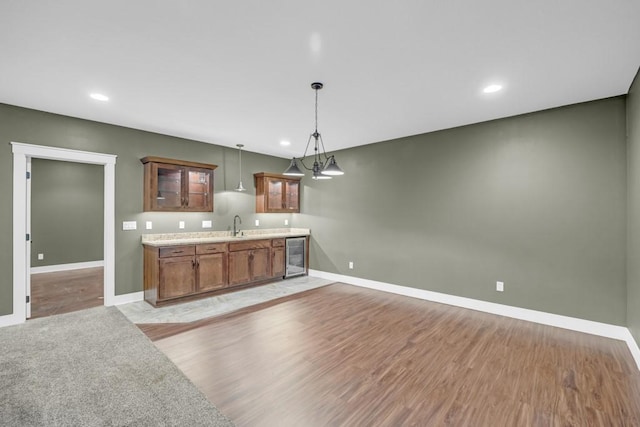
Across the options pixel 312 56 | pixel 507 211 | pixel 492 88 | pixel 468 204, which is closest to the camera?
pixel 312 56

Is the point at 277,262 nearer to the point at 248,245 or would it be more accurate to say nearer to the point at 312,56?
the point at 248,245

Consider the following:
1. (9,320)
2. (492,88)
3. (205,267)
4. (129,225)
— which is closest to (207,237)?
(205,267)

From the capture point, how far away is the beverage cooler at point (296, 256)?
20.0 feet

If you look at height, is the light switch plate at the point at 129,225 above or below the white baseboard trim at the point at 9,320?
above

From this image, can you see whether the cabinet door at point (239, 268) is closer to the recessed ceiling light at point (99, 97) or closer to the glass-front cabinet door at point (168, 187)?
the glass-front cabinet door at point (168, 187)

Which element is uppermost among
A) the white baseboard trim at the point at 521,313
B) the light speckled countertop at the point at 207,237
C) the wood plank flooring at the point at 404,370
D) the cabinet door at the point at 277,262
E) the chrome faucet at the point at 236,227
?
Result: the chrome faucet at the point at 236,227

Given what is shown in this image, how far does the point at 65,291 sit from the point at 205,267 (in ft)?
8.49

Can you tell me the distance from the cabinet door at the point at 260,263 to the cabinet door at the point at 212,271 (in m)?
0.57

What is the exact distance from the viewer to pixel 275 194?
629cm

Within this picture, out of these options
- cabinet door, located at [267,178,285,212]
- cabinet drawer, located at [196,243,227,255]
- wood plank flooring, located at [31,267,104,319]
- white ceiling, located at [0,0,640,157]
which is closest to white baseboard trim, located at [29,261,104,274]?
wood plank flooring, located at [31,267,104,319]

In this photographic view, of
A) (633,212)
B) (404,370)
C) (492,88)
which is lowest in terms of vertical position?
(404,370)

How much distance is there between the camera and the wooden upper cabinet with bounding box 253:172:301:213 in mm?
6102

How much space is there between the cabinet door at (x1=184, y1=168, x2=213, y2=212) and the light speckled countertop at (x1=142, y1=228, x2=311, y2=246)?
0.49m

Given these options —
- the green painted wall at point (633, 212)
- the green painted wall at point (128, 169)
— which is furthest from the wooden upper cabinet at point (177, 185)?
the green painted wall at point (633, 212)
